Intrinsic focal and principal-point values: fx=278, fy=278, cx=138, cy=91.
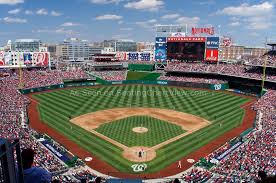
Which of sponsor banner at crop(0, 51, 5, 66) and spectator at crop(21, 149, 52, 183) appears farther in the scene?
sponsor banner at crop(0, 51, 5, 66)

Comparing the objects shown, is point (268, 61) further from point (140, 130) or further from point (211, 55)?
point (140, 130)

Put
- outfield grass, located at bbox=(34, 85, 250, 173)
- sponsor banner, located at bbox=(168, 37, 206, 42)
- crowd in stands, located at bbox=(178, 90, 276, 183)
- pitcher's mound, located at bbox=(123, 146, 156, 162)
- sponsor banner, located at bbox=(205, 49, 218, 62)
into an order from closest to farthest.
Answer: crowd in stands, located at bbox=(178, 90, 276, 183), pitcher's mound, located at bbox=(123, 146, 156, 162), outfield grass, located at bbox=(34, 85, 250, 173), sponsor banner, located at bbox=(205, 49, 218, 62), sponsor banner, located at bbox=(168, 37, 206, 42)

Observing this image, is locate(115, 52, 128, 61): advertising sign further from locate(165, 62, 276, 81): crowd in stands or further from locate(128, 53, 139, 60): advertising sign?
locate(165, 62, 276, 81): crowd in stands

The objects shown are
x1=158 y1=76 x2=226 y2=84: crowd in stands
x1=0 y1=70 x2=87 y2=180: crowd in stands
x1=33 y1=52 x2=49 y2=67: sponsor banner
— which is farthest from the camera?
x1=33 y1=52 x2=49 y2=67: sponsor banner

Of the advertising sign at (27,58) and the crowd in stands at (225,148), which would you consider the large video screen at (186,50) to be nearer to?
the crowd in stands at (225,148)

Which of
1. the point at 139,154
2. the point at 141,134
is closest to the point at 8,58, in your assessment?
the point at 141,134

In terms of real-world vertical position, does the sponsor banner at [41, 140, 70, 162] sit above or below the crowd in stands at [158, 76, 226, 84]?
below

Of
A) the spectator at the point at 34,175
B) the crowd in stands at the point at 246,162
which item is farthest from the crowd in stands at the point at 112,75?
the spectator at the point at 34,175

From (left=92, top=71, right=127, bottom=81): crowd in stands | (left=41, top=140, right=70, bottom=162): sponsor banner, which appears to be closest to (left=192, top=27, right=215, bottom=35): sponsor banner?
(left=92, top=71, right=127, bottom=81): crowd in stands
